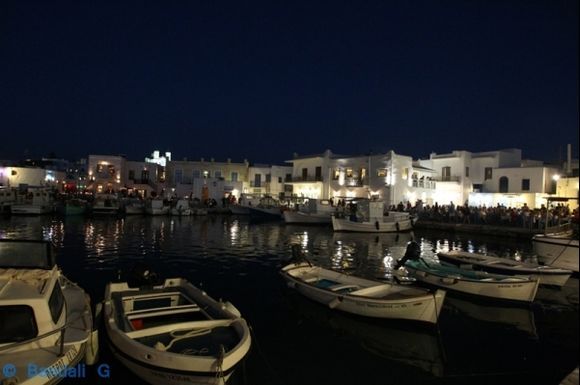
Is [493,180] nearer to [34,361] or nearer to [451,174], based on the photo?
[451,174]

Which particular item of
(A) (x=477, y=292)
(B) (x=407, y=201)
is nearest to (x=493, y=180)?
(B) (x=407, y=201)

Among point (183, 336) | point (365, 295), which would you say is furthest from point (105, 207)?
point (183, 336)

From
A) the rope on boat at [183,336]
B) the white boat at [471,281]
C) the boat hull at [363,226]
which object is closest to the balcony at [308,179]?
the boat hull at [363,226]

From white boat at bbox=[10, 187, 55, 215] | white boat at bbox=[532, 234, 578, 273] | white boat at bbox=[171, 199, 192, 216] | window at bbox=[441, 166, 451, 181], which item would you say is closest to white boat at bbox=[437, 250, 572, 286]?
white boat at bbox=[532, 234, 578, 273]

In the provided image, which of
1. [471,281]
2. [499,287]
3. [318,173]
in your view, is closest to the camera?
[499,287]

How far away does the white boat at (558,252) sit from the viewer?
16.9 m

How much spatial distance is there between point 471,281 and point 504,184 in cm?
3684

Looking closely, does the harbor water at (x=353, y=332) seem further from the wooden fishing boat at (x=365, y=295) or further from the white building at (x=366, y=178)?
the white building at (x=366, y=178)

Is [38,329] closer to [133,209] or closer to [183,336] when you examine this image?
[183,336]

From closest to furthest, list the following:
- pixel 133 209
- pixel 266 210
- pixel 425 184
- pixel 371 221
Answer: pixel 371 221, pixel 133 209, pixel 266 210, pixel 425 184

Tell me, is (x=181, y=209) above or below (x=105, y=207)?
below

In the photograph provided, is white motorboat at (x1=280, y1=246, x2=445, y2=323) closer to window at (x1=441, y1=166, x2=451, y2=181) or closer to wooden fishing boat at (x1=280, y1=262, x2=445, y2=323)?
wooden fishing boat at (x1=280, y1=262, x2=445, y2=323)

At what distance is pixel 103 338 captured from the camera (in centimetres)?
922

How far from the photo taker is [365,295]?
11.2 metres
